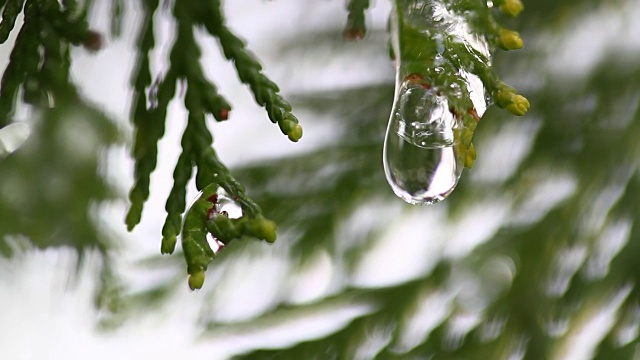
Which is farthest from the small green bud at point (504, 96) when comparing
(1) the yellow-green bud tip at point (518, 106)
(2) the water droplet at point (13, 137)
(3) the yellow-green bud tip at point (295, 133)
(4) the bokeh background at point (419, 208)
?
(2) the water droplet at point (13, 137)

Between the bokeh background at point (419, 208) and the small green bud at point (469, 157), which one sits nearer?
the small green bud at point (469, 157)

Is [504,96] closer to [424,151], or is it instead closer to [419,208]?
[424,151]

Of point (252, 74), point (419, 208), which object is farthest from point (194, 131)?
point (419, 208)

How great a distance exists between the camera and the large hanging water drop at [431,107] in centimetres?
48

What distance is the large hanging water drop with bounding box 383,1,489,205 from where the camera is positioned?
0.48 m

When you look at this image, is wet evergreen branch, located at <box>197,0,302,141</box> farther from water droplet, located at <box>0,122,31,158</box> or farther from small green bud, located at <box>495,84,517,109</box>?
water droplet, located at <box>0,122,31,158</box>

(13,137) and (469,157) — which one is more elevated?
(469,157)

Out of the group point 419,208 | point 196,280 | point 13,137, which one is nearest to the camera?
point 196,280

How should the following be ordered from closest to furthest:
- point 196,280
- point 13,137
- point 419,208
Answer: point 196,280, point 13,137, point 419,208

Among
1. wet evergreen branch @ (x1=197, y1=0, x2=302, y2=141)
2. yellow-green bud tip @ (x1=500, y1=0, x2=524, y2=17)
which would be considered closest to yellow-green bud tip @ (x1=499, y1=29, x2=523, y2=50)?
yellow-green bud tip @ (x1=500, y1=0, x2=524, y2=17)

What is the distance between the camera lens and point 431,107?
48cm

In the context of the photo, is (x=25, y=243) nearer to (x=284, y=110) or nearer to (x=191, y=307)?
(x=191, y=307)

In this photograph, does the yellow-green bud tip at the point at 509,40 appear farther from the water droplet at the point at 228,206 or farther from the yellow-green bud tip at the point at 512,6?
the water droplet at the point at 228,206

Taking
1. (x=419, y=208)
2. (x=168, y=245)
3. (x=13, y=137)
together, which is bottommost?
(x=419, y=208)
